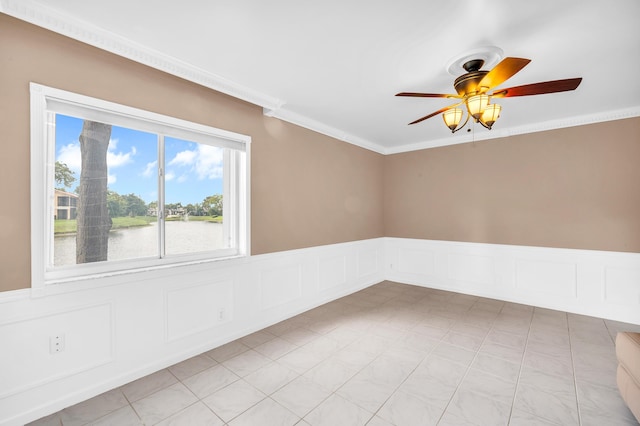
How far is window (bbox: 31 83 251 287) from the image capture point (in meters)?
2.10

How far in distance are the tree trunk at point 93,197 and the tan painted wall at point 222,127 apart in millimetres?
338

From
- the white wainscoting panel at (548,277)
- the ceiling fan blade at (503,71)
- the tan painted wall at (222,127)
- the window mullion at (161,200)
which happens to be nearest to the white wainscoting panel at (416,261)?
the tan painted wall at (222,127)

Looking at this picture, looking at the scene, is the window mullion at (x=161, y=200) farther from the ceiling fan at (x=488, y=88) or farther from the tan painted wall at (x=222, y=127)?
the ceiling fan at (x=488, y=88)

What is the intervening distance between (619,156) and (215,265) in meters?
5.16

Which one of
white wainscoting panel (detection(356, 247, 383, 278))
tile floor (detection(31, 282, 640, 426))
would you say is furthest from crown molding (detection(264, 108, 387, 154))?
tile floor (detection(31, 282, 640, 426))

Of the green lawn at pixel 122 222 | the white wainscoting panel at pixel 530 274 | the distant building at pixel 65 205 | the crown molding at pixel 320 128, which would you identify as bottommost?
the white wainscoting panel at pixel 530 274

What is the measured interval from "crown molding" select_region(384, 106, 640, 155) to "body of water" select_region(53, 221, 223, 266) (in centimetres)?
390

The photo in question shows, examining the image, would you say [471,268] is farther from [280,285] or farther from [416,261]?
[280,285]

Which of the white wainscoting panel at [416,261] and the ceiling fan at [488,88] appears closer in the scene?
the ceiling fan at [488,88]

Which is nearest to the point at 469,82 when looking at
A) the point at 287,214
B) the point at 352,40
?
the point at 352,40

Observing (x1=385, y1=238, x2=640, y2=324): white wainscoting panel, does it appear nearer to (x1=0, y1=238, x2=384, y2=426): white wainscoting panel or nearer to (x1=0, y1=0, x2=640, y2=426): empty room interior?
(x1=0, y1=0, x2=640, y2=426): empty room interior

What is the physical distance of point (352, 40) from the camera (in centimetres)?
218

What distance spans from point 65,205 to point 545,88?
3.64 m

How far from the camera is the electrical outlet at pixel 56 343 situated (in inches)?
79.2
